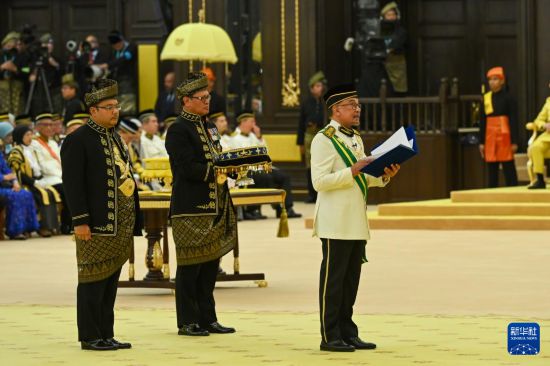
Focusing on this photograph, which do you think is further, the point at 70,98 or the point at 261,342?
the point at 70,98

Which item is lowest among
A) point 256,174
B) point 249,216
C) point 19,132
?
point 249,216

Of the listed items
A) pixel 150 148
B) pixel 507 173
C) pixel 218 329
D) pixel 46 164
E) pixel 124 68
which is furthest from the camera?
pixel 124 68

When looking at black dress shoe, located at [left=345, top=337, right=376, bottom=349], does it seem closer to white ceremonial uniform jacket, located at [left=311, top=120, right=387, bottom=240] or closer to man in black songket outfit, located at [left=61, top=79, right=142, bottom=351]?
white ceremonial uniform jacket, located at [left=311, top=120, right=387, bottom=240]

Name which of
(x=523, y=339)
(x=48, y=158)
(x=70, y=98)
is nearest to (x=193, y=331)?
(x=523, y=339)

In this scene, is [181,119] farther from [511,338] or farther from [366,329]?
[511,338]

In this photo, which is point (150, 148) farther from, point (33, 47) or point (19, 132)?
point (33, 47)

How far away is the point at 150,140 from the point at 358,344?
1023cm

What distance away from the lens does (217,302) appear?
11.9m

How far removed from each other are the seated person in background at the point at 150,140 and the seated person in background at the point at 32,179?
1210 mm

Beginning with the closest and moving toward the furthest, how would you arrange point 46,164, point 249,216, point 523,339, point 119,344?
1. point 523,339
2. point 119,344
3. point 46,164
4. point 249,216

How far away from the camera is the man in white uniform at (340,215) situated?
9.20 metres

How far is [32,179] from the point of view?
60.6 ft

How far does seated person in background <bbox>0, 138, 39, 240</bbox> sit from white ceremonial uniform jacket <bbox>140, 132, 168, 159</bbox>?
1.58 m

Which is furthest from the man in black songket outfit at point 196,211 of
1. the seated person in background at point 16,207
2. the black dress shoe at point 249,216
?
the black dress shoe at point 249,216
